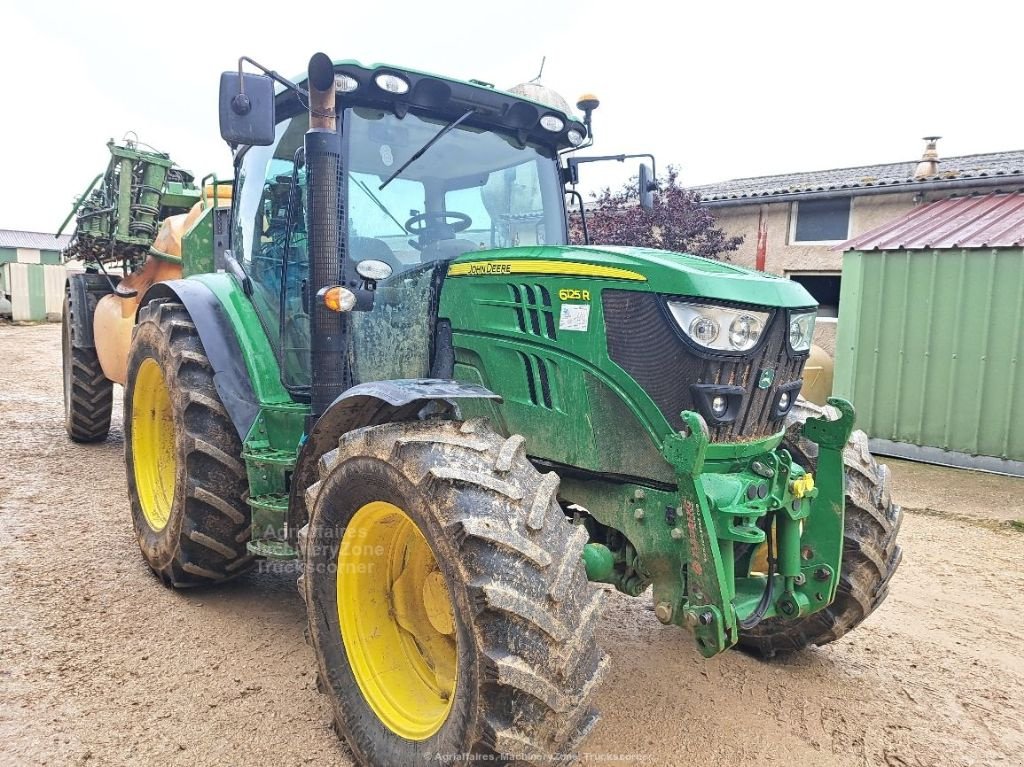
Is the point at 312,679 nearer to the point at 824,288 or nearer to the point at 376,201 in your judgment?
the point at 376,201

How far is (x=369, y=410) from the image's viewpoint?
2699 millimetres

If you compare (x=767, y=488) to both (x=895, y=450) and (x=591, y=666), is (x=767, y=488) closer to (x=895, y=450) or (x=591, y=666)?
(x=591, y=666)

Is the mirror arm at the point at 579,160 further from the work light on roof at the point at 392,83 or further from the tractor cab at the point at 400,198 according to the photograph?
the work light on roof at the point at 392,83

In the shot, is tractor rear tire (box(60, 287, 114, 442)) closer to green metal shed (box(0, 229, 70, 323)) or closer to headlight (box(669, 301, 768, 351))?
headlight (box(669, 301, 768, 351))

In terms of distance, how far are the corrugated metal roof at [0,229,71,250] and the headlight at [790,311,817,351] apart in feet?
160

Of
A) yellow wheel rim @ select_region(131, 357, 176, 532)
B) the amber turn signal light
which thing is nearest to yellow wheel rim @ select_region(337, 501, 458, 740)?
the amber turn signal light

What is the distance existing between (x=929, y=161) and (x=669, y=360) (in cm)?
1130

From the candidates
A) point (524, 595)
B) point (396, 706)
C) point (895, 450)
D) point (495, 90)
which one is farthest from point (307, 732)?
point (895, 450)

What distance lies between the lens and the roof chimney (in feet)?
37.4

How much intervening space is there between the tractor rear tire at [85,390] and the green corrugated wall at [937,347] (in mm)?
7829

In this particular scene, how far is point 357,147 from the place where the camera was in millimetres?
3117

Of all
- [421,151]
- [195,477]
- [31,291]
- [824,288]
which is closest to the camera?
[421,151]

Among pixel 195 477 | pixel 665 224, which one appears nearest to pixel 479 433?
pixel 195 477

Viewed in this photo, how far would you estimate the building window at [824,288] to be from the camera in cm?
1217
